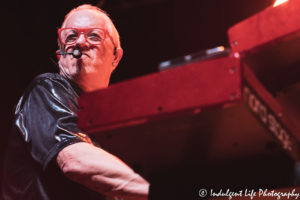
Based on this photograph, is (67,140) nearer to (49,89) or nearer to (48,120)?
(48,120)

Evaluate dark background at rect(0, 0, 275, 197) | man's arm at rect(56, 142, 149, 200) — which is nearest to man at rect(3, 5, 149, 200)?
man's arm at rect(56, 142, 149, 200)

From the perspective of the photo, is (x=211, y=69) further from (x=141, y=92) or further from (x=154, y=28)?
(x=154, y=28)

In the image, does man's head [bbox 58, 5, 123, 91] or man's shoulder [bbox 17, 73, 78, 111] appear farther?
man's head [bbox 58, 5, 123, 91]

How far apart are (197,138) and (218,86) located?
0.51 ft

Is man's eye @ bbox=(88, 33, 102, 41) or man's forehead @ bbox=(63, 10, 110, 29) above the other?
man's forehead @ bbox=(63, 10, 110, 29)

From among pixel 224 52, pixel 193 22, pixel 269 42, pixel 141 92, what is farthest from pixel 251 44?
pixel 193 22

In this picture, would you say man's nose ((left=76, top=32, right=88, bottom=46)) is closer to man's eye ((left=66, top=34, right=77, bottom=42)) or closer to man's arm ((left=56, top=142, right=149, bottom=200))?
man's eye ((left=66, top=34, right=77, bottom=42))

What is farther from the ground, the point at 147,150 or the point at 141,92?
the point at 141,92

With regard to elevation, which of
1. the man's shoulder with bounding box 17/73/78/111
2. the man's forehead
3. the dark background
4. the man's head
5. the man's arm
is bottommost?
the man's arm

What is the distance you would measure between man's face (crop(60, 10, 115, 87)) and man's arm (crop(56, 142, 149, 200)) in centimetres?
66

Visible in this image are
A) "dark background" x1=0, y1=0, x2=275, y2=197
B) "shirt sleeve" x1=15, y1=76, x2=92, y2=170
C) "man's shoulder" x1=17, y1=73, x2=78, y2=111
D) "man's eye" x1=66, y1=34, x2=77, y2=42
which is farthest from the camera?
"dark background" x1=0, y1=0, x2=275, y2=197

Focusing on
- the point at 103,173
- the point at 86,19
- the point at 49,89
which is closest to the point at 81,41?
the point at 86,19

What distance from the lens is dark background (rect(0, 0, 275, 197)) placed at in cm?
287

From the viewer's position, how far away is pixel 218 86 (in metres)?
0.73
